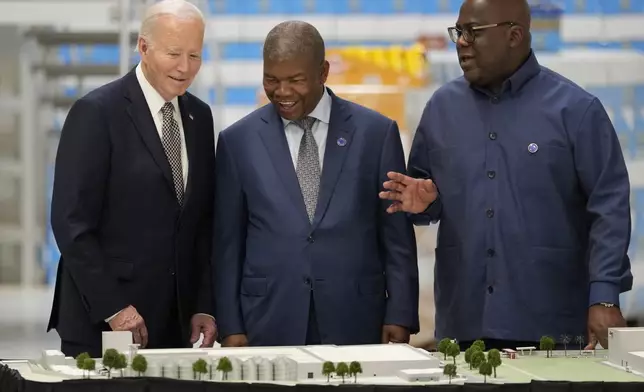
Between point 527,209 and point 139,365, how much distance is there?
155cm

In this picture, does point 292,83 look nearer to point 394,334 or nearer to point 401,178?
point 401,178

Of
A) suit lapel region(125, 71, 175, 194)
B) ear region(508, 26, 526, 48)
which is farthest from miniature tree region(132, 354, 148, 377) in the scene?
ear region(508, 26, 526, 48)

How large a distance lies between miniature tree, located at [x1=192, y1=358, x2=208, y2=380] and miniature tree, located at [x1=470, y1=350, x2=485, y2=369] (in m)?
0.73

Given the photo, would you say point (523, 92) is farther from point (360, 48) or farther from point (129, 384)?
point (360, 48)

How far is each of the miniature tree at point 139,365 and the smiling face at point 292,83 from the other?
1189 mm

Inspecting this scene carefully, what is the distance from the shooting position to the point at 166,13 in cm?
422

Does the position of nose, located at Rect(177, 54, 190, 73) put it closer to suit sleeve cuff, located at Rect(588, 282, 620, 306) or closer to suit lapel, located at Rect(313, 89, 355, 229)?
suit lapel, located at Rect(313, 89, 355, 229)

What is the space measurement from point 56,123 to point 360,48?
201 centimetres

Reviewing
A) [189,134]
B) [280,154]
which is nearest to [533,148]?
[280,154]

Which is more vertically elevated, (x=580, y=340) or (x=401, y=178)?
(x=401, y=178)

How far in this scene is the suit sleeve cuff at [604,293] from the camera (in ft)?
13.6

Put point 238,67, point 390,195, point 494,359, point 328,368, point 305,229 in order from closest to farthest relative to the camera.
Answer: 1. point 328,368
2. point 494,359
3. point 390,195
4. point 305,229
5. point 238,67

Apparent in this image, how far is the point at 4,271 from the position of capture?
27.1ft

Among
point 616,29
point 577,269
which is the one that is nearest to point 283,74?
point 577,269
